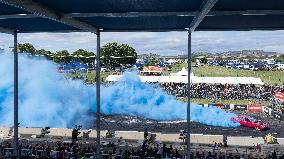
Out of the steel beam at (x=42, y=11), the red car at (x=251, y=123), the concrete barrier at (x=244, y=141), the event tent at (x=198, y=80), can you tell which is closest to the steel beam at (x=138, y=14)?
the steel beam at (x=42, y=11)

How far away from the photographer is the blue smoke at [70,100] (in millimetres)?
36281

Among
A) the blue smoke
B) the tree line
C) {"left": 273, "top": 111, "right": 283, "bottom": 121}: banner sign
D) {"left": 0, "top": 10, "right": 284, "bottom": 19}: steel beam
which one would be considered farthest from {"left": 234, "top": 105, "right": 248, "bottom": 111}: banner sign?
the tree line

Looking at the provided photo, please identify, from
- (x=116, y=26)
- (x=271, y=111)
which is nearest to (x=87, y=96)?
(x=271, y=111)

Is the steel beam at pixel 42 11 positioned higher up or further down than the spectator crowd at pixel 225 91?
higher up

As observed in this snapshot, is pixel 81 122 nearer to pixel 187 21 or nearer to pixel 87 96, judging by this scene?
pixel 87 96

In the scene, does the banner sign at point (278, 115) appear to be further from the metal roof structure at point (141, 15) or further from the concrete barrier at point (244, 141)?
the metal roof structure at point (141, 15)

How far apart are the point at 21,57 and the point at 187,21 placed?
32815 millimetres

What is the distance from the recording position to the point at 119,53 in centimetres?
10631

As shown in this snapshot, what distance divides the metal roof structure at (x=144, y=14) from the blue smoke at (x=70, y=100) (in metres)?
22.1

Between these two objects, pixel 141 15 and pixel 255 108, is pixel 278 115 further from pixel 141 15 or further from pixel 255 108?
pixel 141 15

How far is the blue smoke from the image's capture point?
36281 millimetres

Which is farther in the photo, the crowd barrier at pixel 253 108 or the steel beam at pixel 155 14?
the crowd barrier at pixel 253 108

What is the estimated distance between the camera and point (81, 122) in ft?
120

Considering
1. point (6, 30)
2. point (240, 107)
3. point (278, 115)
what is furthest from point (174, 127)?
point (6, 30)
